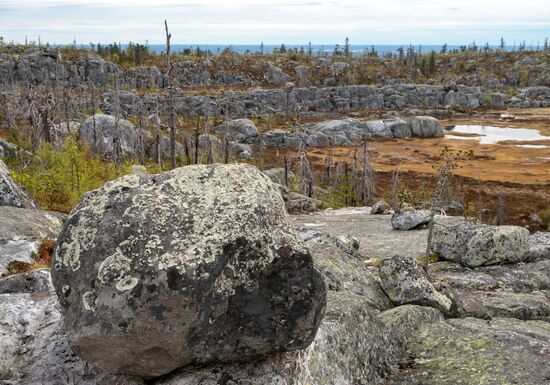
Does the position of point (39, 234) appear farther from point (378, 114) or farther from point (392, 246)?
point (378, 114)

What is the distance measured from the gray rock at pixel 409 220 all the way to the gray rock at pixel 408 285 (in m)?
18.0

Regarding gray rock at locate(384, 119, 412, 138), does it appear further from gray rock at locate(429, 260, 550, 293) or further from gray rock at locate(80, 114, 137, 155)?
gray rock at locate(429, 260, 550, 293)

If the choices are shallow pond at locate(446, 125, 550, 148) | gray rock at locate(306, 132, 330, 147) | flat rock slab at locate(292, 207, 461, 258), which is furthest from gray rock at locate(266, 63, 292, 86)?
flat rock slab at locate(292, 207, 461, 258)

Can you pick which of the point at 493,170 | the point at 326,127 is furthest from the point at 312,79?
the point at 493,170

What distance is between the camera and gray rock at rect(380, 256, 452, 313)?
1384 cm

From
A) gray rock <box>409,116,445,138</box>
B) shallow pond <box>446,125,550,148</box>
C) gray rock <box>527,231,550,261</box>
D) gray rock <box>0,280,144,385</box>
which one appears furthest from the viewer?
gray rock <box>409,116,445,138</box>

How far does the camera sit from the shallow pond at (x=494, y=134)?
114 meters

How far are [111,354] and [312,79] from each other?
17393cm

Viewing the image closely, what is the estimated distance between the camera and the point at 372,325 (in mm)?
10250

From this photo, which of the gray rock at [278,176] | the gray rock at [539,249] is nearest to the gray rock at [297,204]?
the gray rock at [278,176]

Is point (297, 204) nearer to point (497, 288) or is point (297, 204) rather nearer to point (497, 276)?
point (497, 276)

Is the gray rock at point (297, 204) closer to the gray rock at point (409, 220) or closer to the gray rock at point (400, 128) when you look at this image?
the gray rock at point (409, 220)

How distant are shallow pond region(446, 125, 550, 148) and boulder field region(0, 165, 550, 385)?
110 m

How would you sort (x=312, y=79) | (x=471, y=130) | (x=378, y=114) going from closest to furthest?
(x=471, y=130) → (x=378, y=114) → (x=312, y=79)
